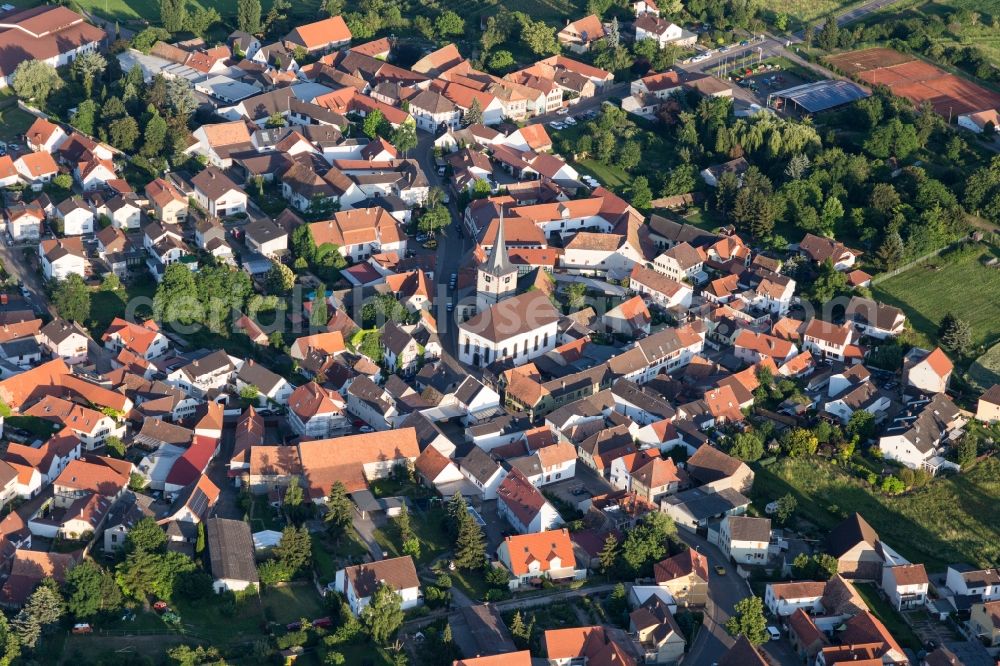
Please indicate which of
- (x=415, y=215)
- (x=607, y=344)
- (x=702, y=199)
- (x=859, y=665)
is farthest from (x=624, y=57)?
(x=859, y=665)

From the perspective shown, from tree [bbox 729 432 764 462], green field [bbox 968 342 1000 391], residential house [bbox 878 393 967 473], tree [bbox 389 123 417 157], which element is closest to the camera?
tree [bbox 729 432 764 462]

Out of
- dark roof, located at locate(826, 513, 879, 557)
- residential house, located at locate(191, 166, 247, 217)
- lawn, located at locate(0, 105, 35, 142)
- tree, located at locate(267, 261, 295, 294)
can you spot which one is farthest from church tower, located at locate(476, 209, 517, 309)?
lawn, located at locate(0, 105, 35, 142)

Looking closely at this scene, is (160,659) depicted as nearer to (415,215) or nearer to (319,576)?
(319,576)

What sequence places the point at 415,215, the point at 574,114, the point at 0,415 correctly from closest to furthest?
the point at 0,415 → the point at 415,215 → the point at 574,114

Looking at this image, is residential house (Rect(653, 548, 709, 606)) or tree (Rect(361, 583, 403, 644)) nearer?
tree (Rect(361, 583, 403, 644))

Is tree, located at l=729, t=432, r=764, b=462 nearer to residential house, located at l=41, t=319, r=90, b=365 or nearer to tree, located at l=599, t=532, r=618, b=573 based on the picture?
tree, located at l=599, t=532, r=618, b=573

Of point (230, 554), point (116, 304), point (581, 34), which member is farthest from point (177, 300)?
point (581, 34)

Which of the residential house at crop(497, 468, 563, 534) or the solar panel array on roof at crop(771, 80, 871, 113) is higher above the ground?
the residential house at crop(497, 468, 563, 534)

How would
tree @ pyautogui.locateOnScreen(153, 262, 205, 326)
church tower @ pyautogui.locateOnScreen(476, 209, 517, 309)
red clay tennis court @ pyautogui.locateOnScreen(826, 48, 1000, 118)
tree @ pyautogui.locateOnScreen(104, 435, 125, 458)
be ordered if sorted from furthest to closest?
red clay tennis court @ pyautogui.locateOnScreen(826, 48, 1000, 118) → church tower @ pyautogui.locateOnScreen(476, 209, 517, 309) → tree @ pyautogui.locateOnScreen(153, 262, 205, 326) → tree @ pyautogui.locateOnScreen(104, 435, 125, 458)

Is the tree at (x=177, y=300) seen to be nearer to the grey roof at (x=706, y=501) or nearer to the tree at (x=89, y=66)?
the grey roof at (x=706, y=501)
